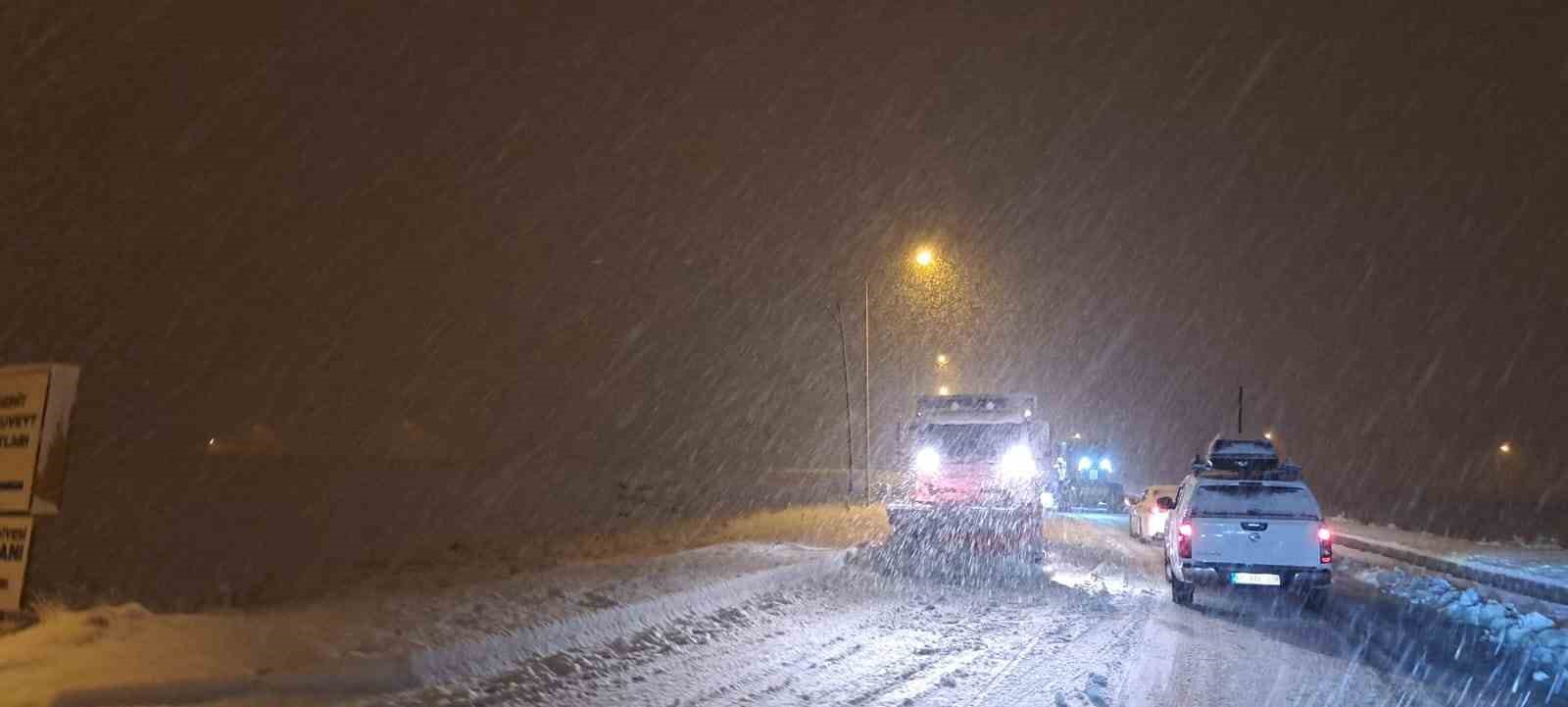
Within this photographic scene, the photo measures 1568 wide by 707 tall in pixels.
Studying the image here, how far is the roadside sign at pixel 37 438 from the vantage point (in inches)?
415

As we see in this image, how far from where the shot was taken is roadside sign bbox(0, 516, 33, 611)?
10.7 meters

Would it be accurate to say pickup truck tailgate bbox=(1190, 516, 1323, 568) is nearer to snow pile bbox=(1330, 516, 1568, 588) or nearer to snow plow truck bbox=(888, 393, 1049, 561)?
snow pile bbox=(1330, 516, 1568, 588)

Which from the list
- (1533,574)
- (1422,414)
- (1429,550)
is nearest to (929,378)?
(1429,550)

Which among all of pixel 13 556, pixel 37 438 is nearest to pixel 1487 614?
pixel 37 438

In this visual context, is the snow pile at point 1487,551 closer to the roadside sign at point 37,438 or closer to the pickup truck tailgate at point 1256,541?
the pickup truck tailgate at point 1256,541

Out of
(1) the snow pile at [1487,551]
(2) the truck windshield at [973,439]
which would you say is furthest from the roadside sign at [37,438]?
(1) the snow pile at [1487,551]

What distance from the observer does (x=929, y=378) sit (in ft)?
170

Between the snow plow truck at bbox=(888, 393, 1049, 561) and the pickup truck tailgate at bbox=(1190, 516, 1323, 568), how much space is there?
700 centimetres

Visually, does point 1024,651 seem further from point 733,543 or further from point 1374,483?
point 1374,483

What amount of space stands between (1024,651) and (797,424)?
3389 inches

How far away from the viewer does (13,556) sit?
10789 mm

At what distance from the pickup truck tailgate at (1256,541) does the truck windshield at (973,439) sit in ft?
35.7

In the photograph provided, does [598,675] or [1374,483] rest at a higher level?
[1374,483]

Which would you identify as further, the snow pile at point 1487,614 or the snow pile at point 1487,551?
the snow pile at point 1487,551
